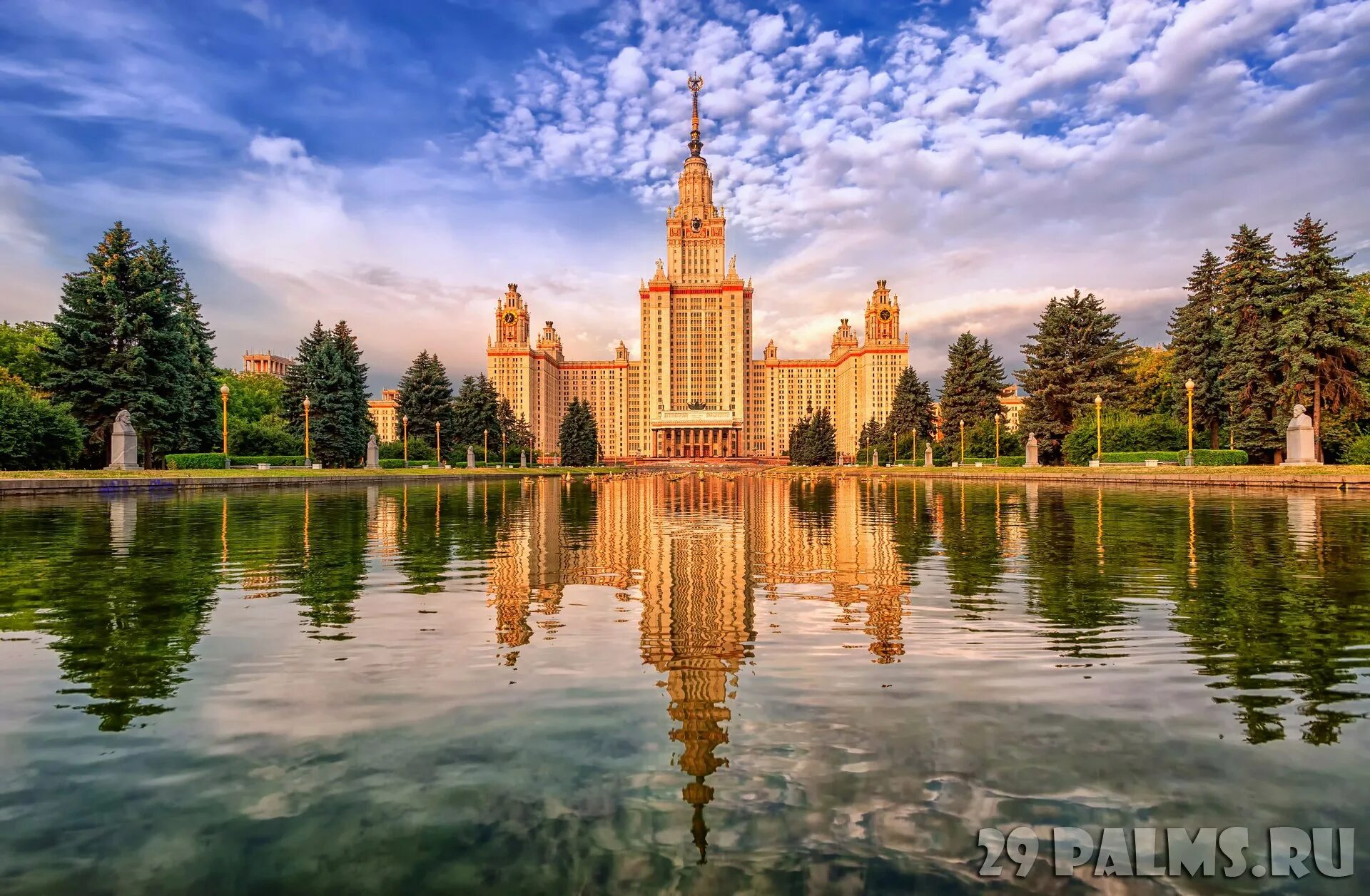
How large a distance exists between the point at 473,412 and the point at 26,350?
37453 mm

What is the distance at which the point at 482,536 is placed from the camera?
15148 millimetres

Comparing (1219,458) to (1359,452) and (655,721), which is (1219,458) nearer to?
(1359,452)

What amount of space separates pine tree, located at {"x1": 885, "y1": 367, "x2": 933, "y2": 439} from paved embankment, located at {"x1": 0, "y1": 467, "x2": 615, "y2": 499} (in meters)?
54.9

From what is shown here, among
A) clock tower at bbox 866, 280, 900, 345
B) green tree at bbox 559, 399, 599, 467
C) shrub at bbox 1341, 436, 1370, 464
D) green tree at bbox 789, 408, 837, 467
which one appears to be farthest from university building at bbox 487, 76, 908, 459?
shrub at bbox 1341, 436, 1370, 464

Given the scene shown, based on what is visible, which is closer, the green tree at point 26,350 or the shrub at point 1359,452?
the shrub at point 1359,452

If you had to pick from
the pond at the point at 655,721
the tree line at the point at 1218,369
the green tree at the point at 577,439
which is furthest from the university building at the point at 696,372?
the pond at the point at 655,721

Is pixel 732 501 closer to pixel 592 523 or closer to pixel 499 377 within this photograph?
pixel 592 523

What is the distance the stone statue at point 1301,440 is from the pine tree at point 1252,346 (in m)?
4.50

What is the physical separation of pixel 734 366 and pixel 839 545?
6334 inches

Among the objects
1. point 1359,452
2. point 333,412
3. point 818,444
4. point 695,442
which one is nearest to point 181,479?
point 333,412

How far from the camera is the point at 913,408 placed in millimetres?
87375

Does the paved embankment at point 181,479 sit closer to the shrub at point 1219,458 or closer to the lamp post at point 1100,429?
the lamp post at point 1100,429

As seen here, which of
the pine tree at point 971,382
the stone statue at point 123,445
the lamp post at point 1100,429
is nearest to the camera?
the stone statue at point 123,445

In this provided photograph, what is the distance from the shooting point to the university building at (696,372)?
16525 centimetres
